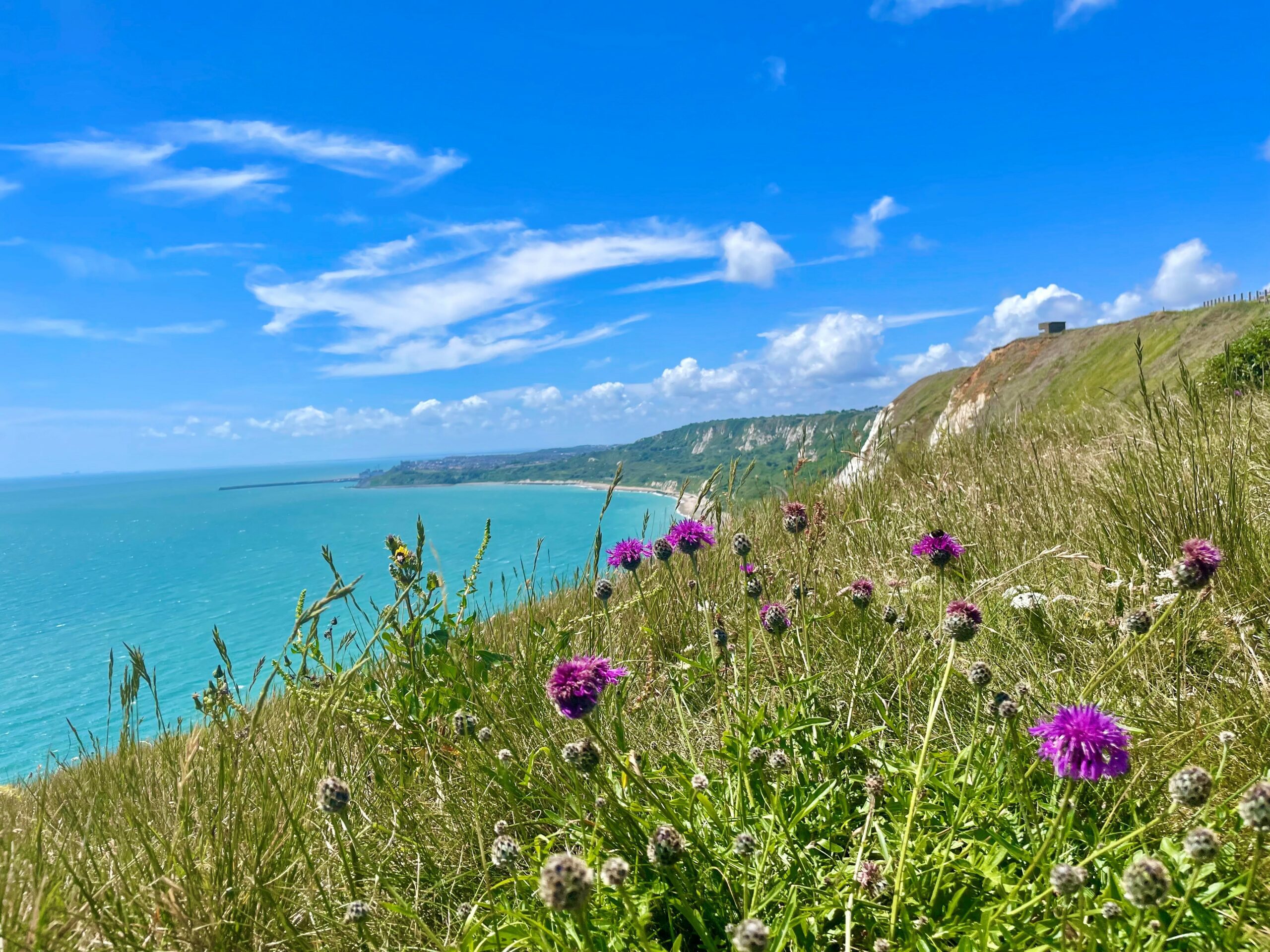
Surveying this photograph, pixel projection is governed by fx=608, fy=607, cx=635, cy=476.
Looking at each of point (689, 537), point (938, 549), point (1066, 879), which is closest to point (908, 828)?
point (1066, 879)

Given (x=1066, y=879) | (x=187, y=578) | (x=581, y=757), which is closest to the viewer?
(x=1066, y=879)

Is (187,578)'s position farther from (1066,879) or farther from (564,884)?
(1066,879)

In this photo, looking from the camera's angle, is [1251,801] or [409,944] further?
[409,944]

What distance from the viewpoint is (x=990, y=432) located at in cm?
871

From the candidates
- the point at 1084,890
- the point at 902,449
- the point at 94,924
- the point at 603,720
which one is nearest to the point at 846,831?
the point at 1084,890

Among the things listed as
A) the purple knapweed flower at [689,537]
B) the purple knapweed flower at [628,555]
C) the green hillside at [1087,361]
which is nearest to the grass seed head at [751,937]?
the purple knapweed flower at [689,537]

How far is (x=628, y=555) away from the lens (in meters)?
3.39

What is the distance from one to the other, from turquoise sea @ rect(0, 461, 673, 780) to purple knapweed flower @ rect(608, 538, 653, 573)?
1137mm

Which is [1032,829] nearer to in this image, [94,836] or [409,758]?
[409,758]

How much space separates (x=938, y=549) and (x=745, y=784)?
1.40m

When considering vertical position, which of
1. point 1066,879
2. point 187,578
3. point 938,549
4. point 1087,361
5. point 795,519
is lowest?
point 187,578

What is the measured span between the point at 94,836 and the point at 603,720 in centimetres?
218

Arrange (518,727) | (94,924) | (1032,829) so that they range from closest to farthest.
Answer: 1. (1032,829)
2. (94,924)
3. (518,727)

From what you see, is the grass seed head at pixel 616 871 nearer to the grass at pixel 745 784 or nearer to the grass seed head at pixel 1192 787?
the grass at pixel 745 784
